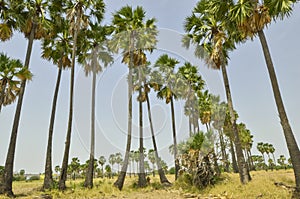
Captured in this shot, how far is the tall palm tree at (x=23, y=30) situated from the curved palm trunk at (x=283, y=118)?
47.1ft

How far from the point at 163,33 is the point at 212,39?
19.3 ft

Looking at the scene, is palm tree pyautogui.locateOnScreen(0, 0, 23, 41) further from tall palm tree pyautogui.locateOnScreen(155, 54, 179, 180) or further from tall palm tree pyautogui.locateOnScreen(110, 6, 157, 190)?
tall palm tree pyautogui.locateOnScreen(155, 54, 179, 180)

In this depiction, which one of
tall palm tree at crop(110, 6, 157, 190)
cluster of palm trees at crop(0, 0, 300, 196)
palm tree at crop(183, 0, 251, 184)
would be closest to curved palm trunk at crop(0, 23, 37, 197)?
cluster of palm trees at crop(0, 0, 300, 196)

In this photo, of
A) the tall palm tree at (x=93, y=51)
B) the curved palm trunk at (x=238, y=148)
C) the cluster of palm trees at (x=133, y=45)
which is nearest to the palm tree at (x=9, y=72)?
the cluster of palm trees at (x=133, y=45)

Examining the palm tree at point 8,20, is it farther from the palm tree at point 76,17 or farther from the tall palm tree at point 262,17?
the tall palm tree at point 262,17

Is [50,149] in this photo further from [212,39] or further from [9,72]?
[212,39]

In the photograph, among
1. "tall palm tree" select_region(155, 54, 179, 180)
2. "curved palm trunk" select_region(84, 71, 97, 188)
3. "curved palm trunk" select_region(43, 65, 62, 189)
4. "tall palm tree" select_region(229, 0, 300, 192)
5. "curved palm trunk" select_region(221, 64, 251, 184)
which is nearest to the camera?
"tall palm tree" select_region(229, 0, 300, 192)

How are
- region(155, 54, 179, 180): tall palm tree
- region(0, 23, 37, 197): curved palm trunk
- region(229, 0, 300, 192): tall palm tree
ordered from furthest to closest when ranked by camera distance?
region(155, 54, 179, 180): tall palm tree, region(0, 23, 37, 197): curved palm trunk, region(229, 0, 300, 192): tall palm tree

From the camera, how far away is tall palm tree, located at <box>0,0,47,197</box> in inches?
532

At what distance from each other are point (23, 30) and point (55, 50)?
3.84 metres

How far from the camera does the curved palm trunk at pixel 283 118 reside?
898 cm

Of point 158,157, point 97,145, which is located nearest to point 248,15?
point 97,145

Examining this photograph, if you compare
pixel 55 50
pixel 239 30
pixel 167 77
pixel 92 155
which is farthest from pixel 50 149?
pixel 239 30

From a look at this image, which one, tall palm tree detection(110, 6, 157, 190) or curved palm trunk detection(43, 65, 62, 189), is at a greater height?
tall palm tree detection(110, 6, 157, 190)
